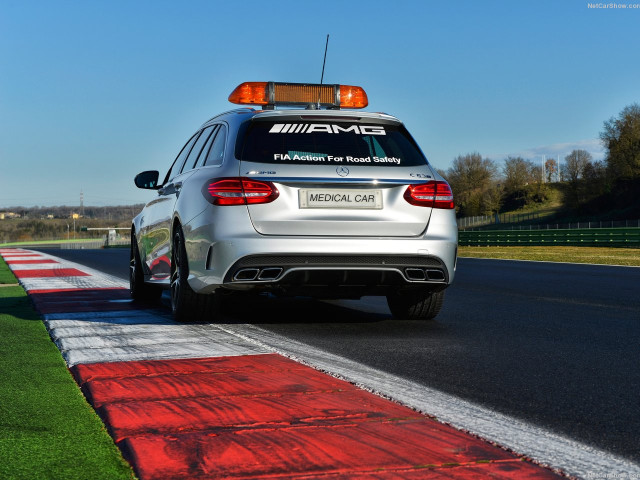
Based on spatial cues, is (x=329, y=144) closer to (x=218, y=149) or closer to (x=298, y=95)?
(x=218, y=149)

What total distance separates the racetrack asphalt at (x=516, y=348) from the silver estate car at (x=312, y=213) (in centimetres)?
53

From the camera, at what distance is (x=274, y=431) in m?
3.57

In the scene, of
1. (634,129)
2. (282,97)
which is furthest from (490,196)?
(282,97)

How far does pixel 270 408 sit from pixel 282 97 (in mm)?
4943

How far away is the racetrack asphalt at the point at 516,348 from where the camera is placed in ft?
13.7

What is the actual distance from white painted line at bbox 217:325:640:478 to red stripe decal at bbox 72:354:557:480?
0.39 feet

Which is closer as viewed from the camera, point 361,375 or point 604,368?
point 361,375

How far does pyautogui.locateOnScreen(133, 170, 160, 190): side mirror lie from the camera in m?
9.57

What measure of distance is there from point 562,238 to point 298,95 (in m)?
42.5

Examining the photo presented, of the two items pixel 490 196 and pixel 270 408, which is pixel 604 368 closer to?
pixel 270 408

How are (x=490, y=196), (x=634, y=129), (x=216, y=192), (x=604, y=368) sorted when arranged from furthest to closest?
1. (x=490, y=196)
2. (x=634, y=129)
3. (x=216, y=192)
4. (x=604, y=368)

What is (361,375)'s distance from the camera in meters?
4.99

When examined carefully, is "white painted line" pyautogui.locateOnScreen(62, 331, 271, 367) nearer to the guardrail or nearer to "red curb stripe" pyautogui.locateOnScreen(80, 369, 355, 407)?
"red curb stripe" pyautogui.locateOnScreen(80, 369, 355, 407)

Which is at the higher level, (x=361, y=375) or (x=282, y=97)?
(x=282, y=97)
